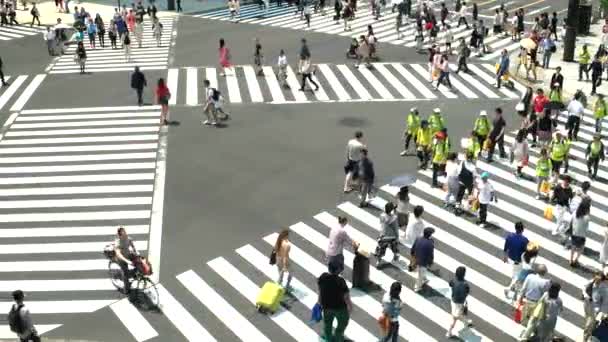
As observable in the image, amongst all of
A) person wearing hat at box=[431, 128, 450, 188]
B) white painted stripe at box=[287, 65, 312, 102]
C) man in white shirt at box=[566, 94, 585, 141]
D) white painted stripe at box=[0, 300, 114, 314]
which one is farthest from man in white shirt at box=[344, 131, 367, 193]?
white painted stripe at box=[287, 65, 312, 102]

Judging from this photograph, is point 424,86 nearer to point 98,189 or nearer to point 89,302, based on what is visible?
point 98,189

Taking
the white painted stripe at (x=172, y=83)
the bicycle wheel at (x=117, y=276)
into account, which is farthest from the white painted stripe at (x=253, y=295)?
the white painted stripe at (x=172, y=83)

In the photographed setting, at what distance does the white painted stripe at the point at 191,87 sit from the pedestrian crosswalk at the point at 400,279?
1140 centimetres

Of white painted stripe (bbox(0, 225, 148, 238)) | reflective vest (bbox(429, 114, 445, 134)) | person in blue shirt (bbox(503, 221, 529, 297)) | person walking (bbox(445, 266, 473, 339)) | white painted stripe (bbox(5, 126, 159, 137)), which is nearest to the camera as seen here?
person walking (bbox(445, 266, 473, 339))

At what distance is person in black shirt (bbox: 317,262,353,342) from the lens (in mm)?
13094

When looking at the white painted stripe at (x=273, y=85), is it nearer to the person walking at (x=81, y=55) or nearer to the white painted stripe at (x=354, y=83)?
the white painted stripe at (x=354, y=83)

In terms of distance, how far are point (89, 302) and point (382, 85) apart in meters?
18.8

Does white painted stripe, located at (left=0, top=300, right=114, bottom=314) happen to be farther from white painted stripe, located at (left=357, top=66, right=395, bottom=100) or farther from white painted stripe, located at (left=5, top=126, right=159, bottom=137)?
white painted stripe, located at (left=357, top=66, right=395, bottom=100)

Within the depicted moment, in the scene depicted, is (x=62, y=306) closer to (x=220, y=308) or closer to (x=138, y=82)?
(x=220, y=308)

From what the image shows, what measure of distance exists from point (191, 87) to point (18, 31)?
18521 mm

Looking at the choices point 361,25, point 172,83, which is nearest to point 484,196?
point 172,83

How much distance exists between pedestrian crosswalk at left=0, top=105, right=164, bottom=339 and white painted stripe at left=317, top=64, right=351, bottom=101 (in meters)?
7.60

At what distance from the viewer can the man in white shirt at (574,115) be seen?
23859mm

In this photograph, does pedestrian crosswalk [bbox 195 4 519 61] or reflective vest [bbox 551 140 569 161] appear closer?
reflective vest [bbox 551 140 569 161]
